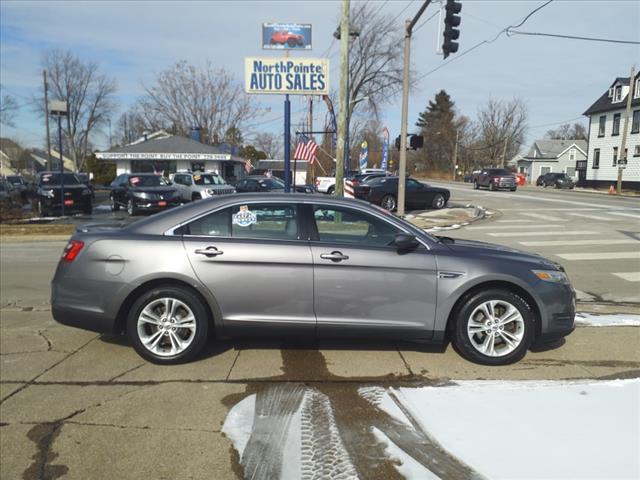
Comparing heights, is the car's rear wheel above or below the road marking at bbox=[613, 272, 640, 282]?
above

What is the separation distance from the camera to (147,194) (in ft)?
62.2

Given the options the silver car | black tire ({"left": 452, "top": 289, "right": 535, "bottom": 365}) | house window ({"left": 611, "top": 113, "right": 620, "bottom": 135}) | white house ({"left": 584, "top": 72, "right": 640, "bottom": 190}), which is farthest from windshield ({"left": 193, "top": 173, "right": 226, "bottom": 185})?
house window ({"left": 611, "top": 113, "right": 620, "bottom": 135})

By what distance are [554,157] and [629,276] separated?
75205 mm

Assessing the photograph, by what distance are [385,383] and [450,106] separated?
3950 inches

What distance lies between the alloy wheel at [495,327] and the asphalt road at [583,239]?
347 centimetres

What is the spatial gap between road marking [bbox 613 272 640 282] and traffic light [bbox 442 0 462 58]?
24.9 feet

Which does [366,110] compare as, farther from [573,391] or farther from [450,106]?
[450,106]

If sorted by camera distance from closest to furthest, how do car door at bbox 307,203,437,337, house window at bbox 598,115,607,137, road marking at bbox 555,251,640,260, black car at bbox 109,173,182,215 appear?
car door at bbox 307,203,437,337
road marking at bbox 555,251,640,260
black car at bbox 109,173,182,215
house window at bbox 598,115,607,137

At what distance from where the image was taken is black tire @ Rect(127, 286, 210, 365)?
4.21m

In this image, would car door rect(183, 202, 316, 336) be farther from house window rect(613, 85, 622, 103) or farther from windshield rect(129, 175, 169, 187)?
house window rect(613, 85, 622, 103)

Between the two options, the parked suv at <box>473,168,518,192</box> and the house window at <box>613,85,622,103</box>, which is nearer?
the parked suv at <box>473,168,518,192</box>

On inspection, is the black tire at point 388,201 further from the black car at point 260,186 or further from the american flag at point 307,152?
the american flag at point 307,152

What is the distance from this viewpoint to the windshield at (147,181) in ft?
66.7

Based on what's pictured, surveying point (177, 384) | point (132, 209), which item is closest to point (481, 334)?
point (177, 384)
